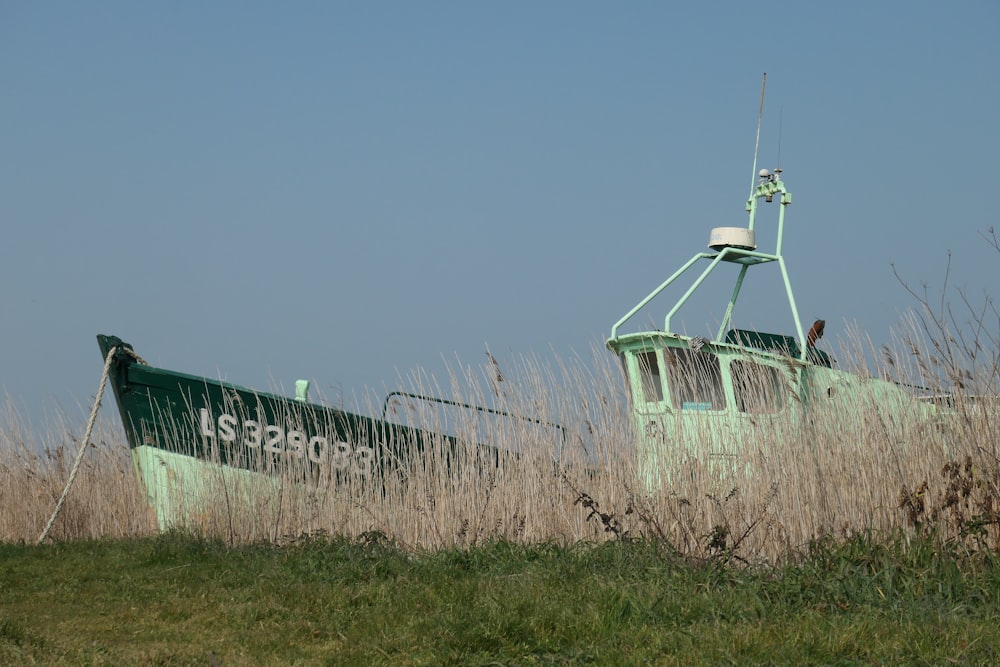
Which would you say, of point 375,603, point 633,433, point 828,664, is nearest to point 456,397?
point 633,433

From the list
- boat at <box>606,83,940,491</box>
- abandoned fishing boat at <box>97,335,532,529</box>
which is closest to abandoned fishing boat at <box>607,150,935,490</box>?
boat at <box>606,83,940,491</box>

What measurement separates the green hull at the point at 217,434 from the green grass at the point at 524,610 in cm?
220

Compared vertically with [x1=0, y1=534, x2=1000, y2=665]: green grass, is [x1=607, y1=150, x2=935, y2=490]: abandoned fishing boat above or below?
above

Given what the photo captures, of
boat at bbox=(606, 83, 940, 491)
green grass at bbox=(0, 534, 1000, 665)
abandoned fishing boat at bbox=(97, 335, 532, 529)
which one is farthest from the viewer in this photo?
abandoned fishing boat at bbox=(97, 335, 532, 529)

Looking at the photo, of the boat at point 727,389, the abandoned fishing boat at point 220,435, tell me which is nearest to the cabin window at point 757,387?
the boat at point 727,389

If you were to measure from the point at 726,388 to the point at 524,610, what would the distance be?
3166 millimetres

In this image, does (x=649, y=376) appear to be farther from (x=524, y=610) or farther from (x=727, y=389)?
(x=524, y=610)

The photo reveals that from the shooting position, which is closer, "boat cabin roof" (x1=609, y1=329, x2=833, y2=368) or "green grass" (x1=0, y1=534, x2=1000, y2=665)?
"green grass" (x1=0, y1=534, x2=1000, y2=665)

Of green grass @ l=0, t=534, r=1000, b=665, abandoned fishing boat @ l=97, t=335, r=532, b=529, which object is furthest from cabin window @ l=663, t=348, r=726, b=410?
abandoned fishing boat @ l=97, t=335, r=532, b=529

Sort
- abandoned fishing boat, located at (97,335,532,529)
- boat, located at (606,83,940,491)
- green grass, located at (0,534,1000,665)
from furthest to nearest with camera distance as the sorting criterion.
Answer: abandoned fishing boat, located at (97,335,532,529) → boat, located at (606,83,940,491) → green grass, located at (0,534,1000,665)

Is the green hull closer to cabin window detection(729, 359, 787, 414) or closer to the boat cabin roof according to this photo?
the boat cabin roof

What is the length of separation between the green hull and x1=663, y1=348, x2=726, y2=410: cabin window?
214 cm

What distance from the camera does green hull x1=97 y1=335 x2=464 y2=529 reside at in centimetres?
847

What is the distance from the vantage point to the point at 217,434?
8.81 m
